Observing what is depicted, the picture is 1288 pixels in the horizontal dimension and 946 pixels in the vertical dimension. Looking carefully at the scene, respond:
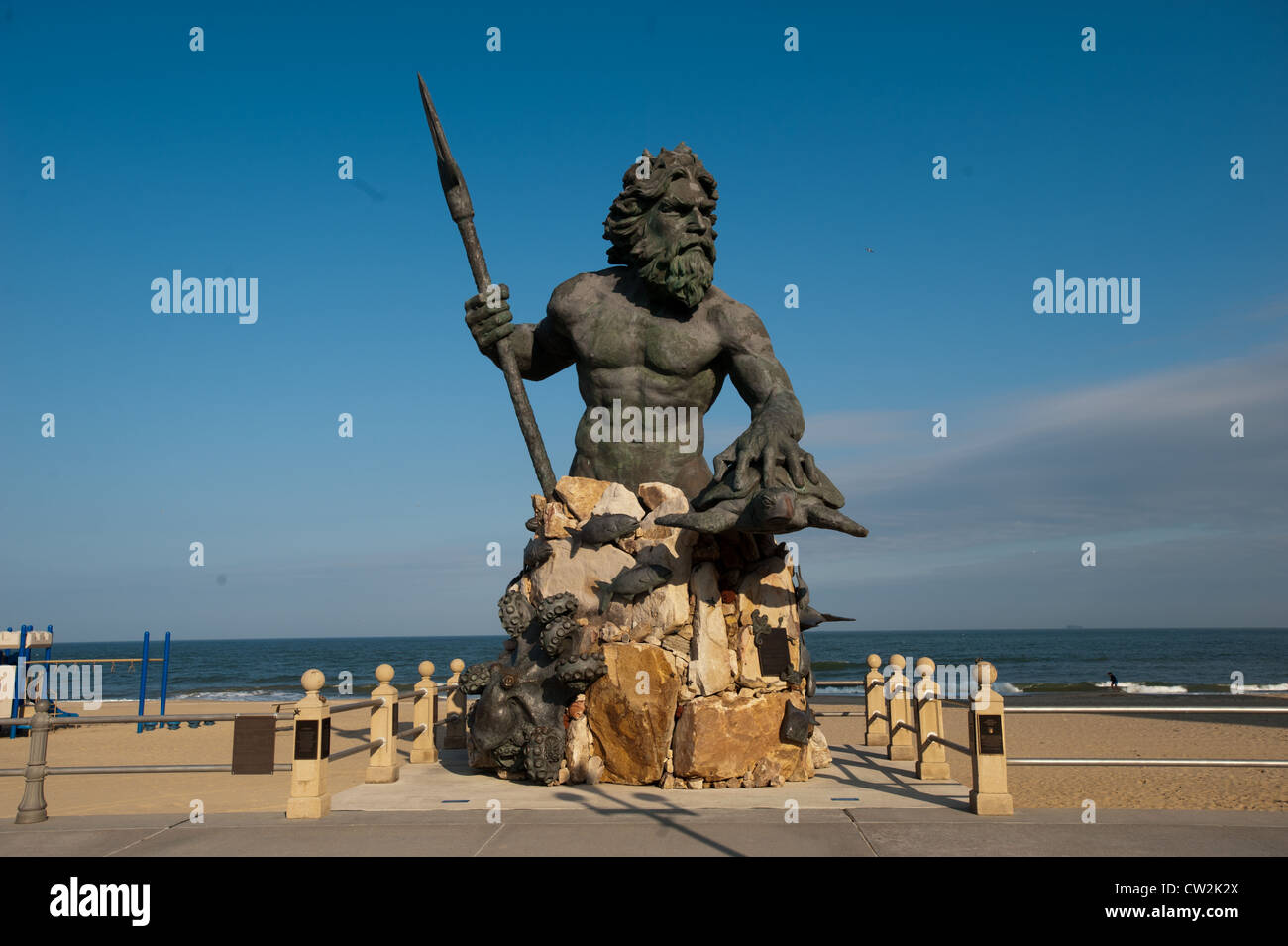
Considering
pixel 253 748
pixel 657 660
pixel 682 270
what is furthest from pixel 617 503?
pixel 253 748

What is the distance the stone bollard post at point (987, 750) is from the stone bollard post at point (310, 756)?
12.5 feet

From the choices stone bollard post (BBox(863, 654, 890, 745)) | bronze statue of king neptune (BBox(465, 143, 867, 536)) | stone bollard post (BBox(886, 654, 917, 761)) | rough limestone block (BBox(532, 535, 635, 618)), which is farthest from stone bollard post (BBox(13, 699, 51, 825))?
stone bollard post (BBox(863, 654, 890, 745))

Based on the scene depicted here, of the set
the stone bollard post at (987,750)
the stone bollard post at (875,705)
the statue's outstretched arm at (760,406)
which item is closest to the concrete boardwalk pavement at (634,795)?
the stone bollard post at (987,750)

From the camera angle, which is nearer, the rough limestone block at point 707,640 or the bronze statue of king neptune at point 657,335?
the rough limestone block at point 707,640

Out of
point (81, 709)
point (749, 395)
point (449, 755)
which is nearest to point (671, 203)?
point (749, 395)

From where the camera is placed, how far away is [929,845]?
4469 mm

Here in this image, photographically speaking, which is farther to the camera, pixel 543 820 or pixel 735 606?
pixel 735 606

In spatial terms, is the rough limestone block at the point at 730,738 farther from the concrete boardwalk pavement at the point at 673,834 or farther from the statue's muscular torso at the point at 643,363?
the statue's muscular torso at the point at 643,363

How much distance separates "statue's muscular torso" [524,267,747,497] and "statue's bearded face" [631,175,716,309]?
0.22 metres

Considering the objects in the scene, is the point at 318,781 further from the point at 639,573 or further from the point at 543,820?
the point at 639,573

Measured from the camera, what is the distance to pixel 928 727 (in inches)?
262

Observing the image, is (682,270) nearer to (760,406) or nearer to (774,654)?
(760,406)

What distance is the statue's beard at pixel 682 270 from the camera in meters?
6.36

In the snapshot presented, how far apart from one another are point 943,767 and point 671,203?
15.3 feet
